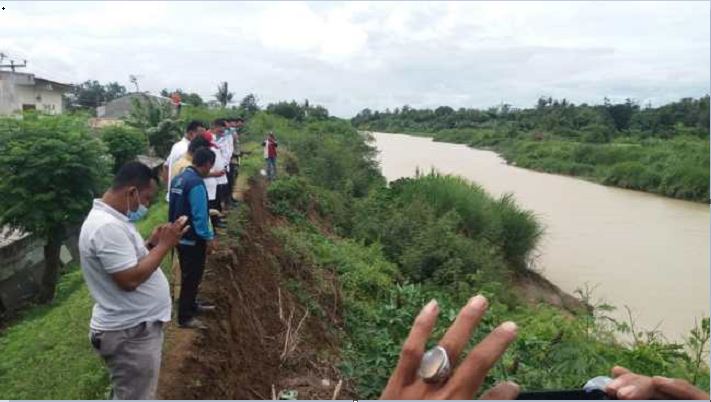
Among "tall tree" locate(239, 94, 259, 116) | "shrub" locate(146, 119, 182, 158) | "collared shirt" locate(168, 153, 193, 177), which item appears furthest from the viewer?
"tall tree" locate(239, 94, 259, 116)

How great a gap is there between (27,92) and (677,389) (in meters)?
30.7

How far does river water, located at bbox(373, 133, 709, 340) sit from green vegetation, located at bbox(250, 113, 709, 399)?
138 cm

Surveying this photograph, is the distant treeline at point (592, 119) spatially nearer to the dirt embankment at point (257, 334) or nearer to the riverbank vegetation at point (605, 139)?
the riverbank vegetation at point (605, 139)

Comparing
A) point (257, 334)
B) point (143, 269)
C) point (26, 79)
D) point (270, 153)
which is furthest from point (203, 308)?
point (26, 79)

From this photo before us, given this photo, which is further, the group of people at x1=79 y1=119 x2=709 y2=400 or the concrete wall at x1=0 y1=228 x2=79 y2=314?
the concrete wall at x1=0 y1=228 x2=79 y2=314

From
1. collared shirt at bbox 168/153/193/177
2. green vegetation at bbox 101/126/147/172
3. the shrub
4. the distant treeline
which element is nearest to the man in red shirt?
green vegetation at bbox 101/126/147/172

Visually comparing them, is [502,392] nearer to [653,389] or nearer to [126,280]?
[653,389]

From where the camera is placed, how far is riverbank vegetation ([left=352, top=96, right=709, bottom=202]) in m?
29.3

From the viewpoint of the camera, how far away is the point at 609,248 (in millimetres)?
16906

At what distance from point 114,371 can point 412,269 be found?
26.4ft

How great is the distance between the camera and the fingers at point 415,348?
3.08 ft

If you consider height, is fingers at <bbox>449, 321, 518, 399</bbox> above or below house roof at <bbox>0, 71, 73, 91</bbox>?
below

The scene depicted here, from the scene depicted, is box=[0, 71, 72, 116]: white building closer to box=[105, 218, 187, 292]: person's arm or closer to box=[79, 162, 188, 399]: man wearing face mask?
box=[79, 162, 188, 399]: man wearing face mask

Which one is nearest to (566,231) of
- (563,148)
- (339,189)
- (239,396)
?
(339,189)
